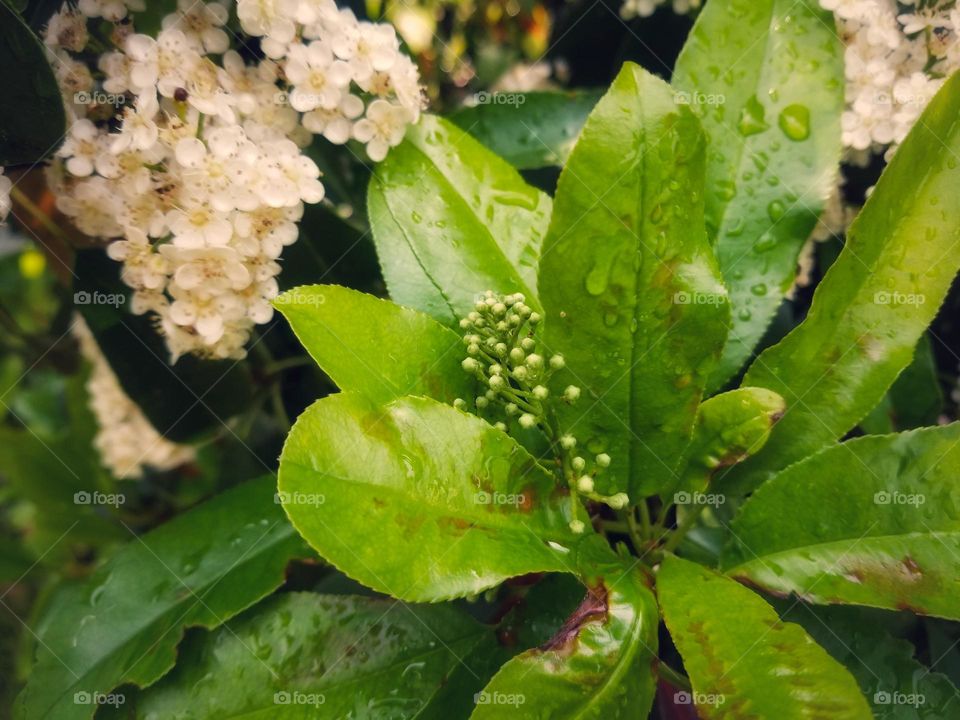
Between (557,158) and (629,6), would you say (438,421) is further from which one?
(629,6)

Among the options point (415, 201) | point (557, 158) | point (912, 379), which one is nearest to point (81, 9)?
point (415, 201)

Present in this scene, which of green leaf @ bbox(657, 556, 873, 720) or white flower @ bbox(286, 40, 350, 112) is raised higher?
white flower @ bbox(286, 40, 350, 112)
